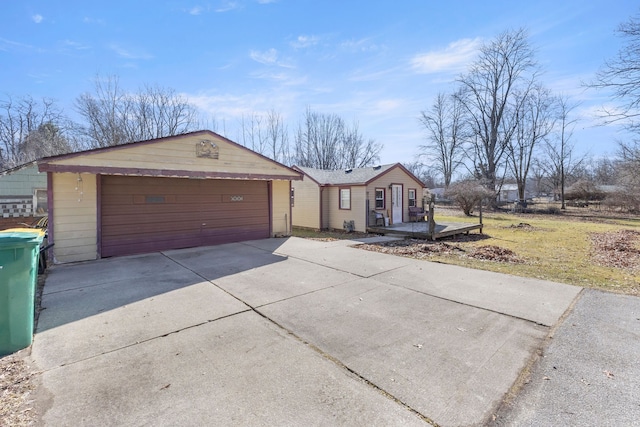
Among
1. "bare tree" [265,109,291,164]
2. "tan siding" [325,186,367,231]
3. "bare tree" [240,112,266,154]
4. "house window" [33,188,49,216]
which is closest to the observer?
"house window" [33,188,49,216]

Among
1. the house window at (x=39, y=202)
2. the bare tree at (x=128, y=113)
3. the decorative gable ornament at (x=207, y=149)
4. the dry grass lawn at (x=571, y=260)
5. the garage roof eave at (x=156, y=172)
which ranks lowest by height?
the dry grass lawn at (x=571, y=260)

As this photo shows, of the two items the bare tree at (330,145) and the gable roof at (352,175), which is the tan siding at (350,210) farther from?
the bare tree at (330,145)

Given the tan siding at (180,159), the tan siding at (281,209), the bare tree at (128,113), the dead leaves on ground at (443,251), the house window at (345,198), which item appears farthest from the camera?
the bare tree at (128,113)

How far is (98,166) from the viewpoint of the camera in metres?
7.01

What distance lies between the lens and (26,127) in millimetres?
21281

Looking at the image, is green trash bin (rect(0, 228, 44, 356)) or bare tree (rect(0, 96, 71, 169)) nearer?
green trash bin (rect(0, 228, 44, 356))

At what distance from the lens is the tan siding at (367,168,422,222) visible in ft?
46.4

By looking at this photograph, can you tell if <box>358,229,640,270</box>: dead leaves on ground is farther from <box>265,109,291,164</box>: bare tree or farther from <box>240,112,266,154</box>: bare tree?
<box>265,109,291,164</box>: bare tree

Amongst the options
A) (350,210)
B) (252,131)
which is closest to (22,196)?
(350,210)

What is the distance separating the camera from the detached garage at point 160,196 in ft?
23.2

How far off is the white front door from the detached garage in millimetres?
6127

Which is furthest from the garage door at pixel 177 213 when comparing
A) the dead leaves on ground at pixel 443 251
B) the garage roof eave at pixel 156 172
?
the dead leaves on ground at pixel 443 251

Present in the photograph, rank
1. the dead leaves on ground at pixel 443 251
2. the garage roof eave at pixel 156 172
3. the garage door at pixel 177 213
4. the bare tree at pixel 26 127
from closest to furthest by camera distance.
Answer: the garage roof eave at pixel 156 172 → the garage door at pixel 177 213 → the dead leaves on ground at pixel 443 251 → the bare tree at pixel 26 127

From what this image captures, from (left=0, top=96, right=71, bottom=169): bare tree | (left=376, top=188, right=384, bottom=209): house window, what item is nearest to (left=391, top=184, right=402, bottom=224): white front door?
(left=376, top=188, right=384, bottom=209): house window
